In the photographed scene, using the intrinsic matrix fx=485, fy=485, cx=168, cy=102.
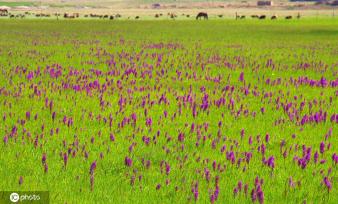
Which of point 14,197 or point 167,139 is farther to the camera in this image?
point 167,139

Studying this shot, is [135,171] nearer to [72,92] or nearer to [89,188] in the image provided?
[89,188]

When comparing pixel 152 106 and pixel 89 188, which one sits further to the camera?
pixel 152 106

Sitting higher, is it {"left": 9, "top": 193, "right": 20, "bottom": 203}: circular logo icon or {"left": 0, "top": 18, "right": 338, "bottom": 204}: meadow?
{"left": 9, "top": 193, "right": 20, "bottom": 203}: circular logo icon

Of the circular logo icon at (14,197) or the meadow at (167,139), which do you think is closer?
the circular logo icon at (14,197)

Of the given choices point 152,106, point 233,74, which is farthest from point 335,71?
point 152,106

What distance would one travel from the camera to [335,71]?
65.0 feet

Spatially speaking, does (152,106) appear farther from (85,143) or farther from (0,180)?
(0,180)

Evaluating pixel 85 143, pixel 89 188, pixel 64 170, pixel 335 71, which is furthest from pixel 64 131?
pixel 335 71

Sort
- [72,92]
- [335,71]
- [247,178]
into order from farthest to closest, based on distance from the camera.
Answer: [335,71], [72,92], [247,178]

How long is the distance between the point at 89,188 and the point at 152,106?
562 cm

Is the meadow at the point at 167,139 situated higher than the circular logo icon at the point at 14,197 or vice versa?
the circular logo icon at the point at 14,197

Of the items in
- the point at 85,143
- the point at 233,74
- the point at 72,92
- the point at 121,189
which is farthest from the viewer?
the point at 233,74

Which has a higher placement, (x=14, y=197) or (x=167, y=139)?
(x=14, y=197)

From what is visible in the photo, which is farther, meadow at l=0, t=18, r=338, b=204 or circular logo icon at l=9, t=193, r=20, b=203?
meadow at l=0, t=18, r=338, b=204
